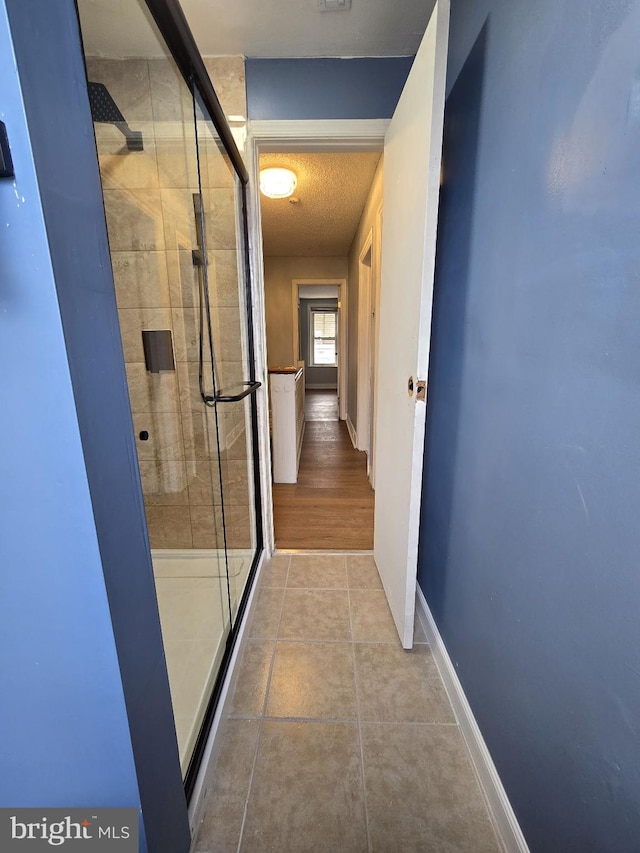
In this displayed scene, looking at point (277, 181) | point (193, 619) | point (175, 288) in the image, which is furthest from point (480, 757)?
point (277, 181)

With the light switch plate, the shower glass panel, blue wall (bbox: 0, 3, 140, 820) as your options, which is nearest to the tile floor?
the shower glass panel

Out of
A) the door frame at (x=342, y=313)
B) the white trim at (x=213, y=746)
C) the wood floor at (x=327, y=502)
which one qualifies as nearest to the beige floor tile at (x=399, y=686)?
the white trim at (x=213, y=746)

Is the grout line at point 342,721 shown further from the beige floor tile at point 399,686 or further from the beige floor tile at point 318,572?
the beige floor tile at point 318,572

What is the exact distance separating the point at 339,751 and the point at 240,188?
7.24 ft

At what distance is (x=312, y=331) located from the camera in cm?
896

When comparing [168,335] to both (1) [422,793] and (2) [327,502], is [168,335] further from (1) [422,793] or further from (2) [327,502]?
(1) [422,793]

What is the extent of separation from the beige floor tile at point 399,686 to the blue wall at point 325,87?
227cm

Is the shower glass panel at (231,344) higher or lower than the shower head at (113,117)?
lower

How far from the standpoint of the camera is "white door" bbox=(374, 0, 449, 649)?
1012mm

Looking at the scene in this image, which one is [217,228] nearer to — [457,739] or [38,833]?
[38,833]

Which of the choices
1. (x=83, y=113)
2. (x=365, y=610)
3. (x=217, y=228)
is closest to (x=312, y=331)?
(x=217, y=228)

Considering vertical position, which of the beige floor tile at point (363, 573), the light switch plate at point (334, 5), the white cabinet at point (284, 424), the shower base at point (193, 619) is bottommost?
the beige floor tile at point (363, 573)

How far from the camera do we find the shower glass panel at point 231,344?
1507 millimetres

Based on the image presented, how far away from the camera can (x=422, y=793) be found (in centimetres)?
93
